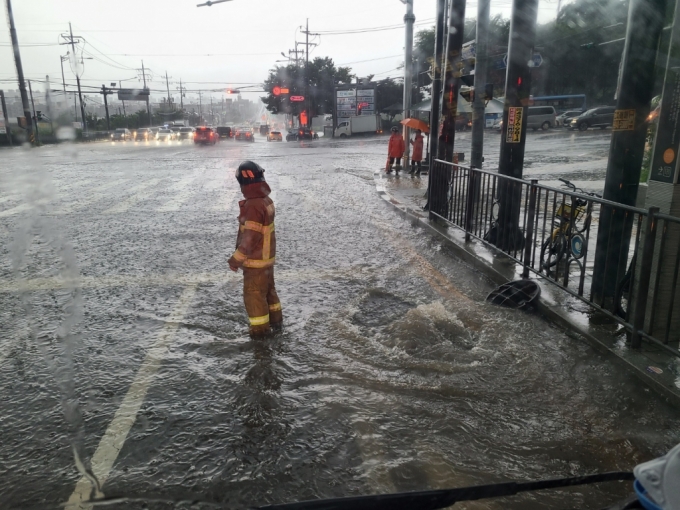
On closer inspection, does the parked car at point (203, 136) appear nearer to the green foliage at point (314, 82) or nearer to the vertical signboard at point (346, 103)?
the vertical signboard at point (346, 103)

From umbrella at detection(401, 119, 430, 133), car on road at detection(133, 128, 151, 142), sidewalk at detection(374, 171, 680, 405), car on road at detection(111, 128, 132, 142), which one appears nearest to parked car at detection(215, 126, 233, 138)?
car on road at detection(133, 128, 151, 142)

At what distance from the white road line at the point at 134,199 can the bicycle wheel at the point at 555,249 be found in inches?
345

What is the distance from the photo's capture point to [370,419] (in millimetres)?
3410

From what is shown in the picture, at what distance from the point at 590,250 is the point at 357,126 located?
5308 centimetres

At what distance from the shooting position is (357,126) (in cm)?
5841

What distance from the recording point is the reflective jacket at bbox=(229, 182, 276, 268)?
453 cm

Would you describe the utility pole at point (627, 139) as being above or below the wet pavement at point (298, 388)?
above

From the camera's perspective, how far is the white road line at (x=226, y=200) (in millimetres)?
11711

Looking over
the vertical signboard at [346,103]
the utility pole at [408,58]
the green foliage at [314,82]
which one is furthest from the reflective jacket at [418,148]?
the green foliage at [314,82]

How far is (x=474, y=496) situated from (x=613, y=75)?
5573 centimetres

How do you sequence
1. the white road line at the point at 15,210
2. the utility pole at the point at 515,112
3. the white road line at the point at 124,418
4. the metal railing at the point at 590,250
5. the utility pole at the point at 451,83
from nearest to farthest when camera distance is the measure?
the white road line at the point at 124,418 < the metal railing at the point at 590,250 < the utility pole at the point at 515,112 < the utility pole at the point at 451,83 < the white road line at the point at 15,210

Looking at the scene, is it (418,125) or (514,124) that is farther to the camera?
(418,125)

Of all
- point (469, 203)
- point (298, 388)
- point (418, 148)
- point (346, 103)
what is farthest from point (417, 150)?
point (346, 103)

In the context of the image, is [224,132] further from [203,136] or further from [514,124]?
[514,124]
